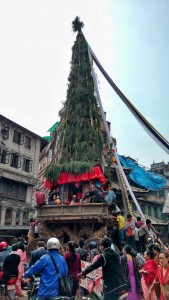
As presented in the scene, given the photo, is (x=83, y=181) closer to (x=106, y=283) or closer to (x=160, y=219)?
(x=106, y=283)

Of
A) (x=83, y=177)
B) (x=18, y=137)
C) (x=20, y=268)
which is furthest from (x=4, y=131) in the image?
(x=20, y=268)

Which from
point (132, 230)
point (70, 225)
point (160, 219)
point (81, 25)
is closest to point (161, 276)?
point (132, 230)

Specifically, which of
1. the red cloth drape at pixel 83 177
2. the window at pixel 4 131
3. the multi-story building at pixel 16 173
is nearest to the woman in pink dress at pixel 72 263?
the red cloth drape at pixel 83 177

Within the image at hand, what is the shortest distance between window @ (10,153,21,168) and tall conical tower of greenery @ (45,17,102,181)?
13.8 m

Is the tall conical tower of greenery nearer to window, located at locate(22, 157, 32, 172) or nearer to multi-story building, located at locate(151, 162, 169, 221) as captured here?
window, located at locate(22, 157, 32, 172)

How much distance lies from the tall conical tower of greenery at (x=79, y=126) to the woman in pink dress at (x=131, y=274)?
996 centimetres

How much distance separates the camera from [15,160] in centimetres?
3173

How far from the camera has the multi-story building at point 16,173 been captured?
95.9 ft

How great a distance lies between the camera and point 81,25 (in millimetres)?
22875

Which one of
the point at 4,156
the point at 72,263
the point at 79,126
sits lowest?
the point at 72,263

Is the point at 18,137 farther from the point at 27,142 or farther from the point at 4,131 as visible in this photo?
the point at 4,131

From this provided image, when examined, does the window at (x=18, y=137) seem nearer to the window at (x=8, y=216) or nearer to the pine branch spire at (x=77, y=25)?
the window at (x=8, y=216)

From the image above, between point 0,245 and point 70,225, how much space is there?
274 inches

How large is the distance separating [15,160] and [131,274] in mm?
27289
